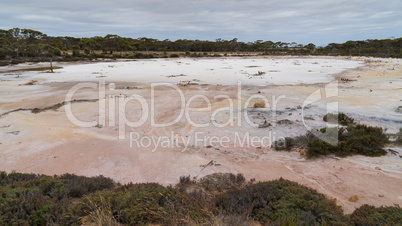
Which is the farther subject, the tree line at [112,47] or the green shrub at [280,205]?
the tree line at [112,47]

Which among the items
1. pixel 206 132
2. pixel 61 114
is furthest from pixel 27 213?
pixel 61 114

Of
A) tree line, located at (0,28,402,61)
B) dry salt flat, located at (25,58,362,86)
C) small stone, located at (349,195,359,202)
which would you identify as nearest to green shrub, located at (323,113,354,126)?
small stone, located at (349,195,359,202)

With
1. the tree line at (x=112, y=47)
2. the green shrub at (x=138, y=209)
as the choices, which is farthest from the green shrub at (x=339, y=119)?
the tree line at (x=112, y=47)

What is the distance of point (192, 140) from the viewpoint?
746 centimetres

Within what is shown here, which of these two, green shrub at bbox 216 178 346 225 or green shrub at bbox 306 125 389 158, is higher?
green shrub at bbox 306 125 389 158

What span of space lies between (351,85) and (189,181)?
14636 mm

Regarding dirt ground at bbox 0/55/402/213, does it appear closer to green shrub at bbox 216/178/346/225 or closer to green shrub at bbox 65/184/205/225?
green shrub at bbox 216/178/346/225

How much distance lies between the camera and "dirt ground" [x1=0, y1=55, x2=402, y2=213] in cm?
536

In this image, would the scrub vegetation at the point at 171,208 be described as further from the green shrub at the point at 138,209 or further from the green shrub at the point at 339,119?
the green shrub at the point at 339,119

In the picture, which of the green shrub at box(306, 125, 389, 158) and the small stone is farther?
the green shrub at box(306, 125, 389, 158)

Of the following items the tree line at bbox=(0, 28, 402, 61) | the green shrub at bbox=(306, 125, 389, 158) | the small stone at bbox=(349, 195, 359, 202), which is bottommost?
the small stone at bbox=(349, 195, 359, 202)

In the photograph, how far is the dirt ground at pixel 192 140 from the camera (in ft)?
17.6

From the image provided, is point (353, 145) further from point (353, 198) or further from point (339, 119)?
point (353, 198)

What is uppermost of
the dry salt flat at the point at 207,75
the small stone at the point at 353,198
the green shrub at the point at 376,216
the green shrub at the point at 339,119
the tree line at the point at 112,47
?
the tree line at the point at 112,47
